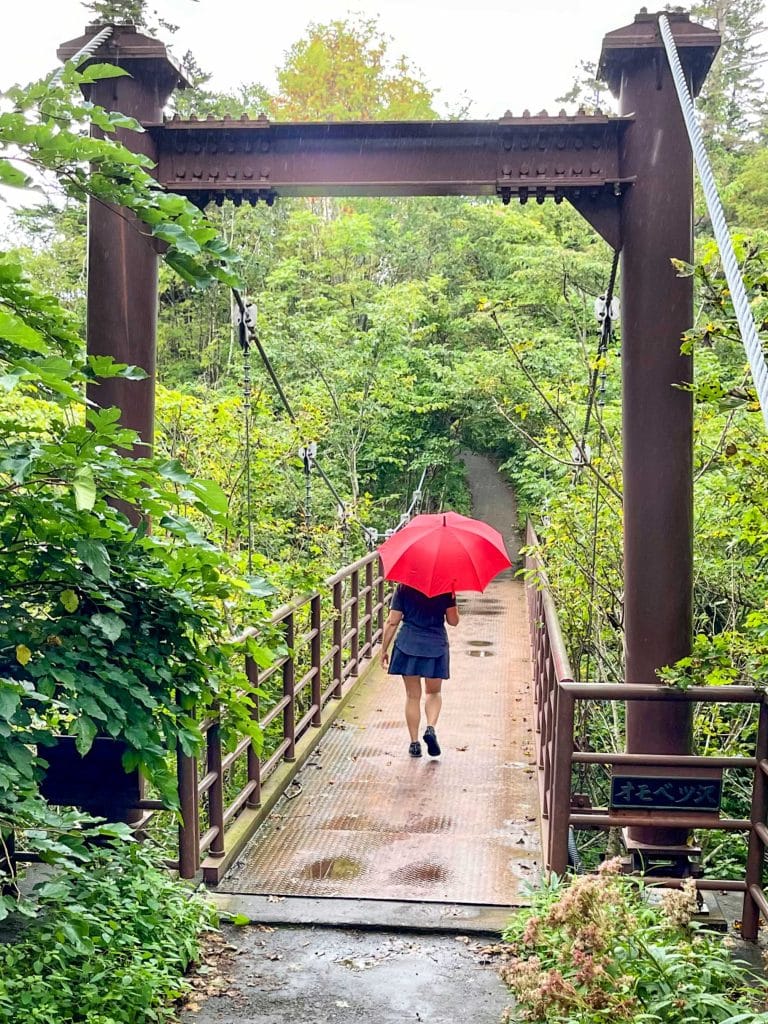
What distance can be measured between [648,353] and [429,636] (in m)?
2.40

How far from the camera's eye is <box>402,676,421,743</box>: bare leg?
6050 millimetres

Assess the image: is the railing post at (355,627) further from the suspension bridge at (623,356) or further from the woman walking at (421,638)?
the suspension bridge at (623,356)

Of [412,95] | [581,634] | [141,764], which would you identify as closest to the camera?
[141,764]

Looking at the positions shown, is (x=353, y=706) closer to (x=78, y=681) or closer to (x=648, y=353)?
(x=648, y=353)

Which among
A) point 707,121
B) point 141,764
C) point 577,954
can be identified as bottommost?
point 577,954

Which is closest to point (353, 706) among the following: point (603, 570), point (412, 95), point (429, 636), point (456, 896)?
point (429, 636)

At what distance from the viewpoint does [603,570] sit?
6172mm

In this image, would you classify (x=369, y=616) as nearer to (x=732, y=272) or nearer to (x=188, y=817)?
(x=188, y=817)

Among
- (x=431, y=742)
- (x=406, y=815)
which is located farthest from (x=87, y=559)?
(x=431, y=742)

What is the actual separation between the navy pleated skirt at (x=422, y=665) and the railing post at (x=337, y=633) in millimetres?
1282

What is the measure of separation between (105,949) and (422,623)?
3117mm

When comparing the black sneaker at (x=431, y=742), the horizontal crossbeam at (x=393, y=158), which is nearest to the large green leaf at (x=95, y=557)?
the horizontal crossbeam at (x=393, y=158)

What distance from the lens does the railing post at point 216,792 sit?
4230 millimetres

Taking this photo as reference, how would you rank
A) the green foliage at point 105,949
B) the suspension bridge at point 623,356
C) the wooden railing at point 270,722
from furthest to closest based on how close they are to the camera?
the wooden railing at point 270,722, the suspension bridge at point 623,356, the green foliage at point 105,949
